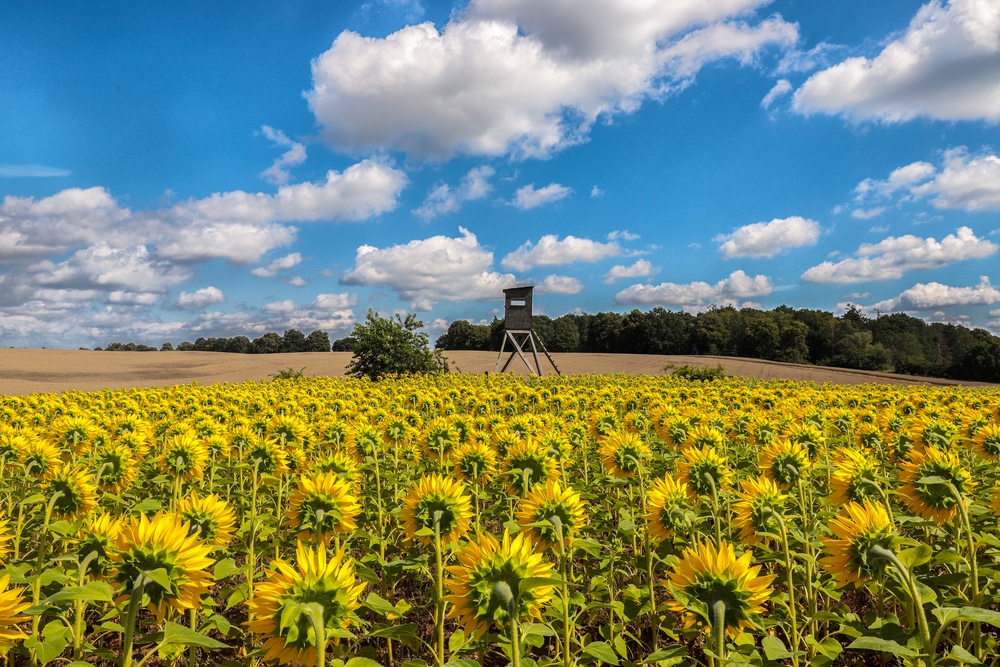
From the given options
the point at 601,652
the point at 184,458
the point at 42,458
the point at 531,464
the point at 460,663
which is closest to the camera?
the point at 460,663

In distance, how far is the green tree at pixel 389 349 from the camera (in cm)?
2148

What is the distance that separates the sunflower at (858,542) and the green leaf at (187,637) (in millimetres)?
2335

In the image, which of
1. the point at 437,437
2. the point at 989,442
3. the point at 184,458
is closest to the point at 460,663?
the point at 437,437

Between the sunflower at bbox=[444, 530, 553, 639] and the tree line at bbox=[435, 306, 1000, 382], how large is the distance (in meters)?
57.5

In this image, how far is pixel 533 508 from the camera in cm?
249

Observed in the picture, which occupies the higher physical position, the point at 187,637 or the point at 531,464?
the point at 531,464

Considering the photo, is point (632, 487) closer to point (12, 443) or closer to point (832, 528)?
point (832, 528)

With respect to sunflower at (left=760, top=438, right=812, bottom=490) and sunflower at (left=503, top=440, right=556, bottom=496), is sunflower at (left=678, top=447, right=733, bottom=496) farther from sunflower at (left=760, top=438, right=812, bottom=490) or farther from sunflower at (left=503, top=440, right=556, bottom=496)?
sunflower at (left=503, top=440, right=556, bottom=496)

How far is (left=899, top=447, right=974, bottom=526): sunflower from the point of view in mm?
2938

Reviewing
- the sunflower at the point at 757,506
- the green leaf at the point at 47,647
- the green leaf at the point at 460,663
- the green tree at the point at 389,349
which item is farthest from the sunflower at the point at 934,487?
the green tree at the point at 389,349

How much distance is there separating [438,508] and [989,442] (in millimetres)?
4631

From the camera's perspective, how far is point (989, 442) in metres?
4.53

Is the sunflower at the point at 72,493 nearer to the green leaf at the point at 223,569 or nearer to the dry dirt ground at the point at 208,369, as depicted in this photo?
the green leaf at the point at 223,569

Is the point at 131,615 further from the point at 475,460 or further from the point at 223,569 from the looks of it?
the point at 475,460
